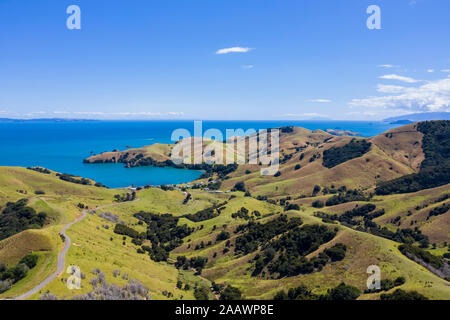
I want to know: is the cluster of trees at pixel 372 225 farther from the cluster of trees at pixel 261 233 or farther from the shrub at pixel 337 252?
the shrub at pixel 337 252

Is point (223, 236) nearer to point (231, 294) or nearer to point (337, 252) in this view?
point (231, 294)

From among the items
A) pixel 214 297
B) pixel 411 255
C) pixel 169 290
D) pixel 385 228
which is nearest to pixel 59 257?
pixel 169 290

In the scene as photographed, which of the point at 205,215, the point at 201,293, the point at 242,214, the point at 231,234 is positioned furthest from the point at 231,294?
the point at 205,215

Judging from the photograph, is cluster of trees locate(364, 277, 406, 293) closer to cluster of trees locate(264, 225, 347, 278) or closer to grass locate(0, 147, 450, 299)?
grass locate(0, 147, 450, 299)

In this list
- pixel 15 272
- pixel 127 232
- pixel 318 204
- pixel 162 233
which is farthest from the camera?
pixel 318 204

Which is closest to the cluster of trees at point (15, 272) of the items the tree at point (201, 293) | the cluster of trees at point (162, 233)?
the tree at point (201, 293)

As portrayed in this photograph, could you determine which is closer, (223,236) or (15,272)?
(15,272)

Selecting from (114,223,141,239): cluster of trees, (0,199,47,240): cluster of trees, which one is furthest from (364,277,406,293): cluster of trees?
(0,199,47,240): cluster of trees
